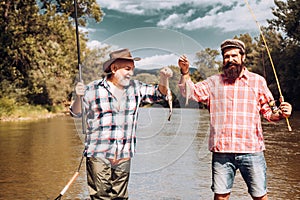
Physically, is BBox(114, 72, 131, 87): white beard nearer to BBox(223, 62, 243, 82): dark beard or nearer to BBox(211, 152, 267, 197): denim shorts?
BBox(223, 62, 243, 82): dark beard

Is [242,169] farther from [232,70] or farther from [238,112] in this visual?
[232,70]

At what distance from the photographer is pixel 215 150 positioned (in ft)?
12.9

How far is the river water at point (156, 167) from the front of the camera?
15.3 feet

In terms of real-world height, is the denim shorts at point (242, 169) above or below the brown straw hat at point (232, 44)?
below

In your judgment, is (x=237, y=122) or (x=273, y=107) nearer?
(x=237, y=122)

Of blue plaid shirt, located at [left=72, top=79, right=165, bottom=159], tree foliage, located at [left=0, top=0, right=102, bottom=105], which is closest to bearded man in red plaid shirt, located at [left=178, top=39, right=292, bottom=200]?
blue plaid shirt, located at [left=72, top=79, right=165, bottom=159]

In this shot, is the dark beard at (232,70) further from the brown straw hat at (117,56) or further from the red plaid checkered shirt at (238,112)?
the brown straw hat at (117,56)

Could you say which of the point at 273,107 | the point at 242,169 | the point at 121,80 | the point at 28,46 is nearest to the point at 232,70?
the point at 273,107

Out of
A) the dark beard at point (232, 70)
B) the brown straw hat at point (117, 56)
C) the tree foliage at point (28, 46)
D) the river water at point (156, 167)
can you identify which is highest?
the tree foliage at point (28, 46)

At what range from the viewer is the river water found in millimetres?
4660

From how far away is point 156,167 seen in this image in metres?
5.29

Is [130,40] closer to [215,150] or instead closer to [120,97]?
[120,97]

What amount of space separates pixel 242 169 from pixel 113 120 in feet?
3.62

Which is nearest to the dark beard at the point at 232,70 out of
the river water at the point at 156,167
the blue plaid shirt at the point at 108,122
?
the river water at the point at 156,167
